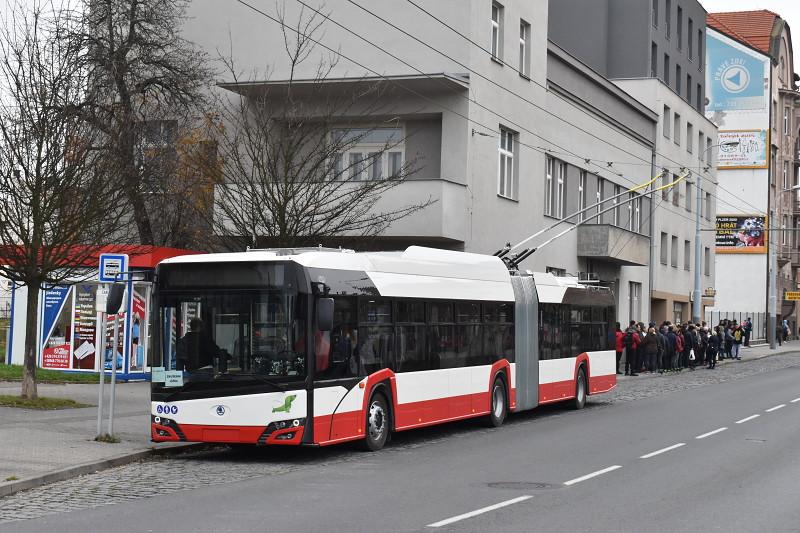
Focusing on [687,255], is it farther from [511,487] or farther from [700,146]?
[511,487]

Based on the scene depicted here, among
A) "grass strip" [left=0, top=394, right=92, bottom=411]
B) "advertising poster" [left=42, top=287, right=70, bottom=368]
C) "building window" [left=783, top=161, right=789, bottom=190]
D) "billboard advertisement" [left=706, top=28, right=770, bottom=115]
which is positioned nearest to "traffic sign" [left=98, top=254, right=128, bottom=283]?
"grass strip" [left=0, top=394, right=92, bottom=411]

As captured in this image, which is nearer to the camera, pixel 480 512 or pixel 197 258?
pixel 480 512

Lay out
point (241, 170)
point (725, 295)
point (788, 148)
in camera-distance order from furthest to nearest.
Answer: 1. point (788, 148)
2. point (725, 295)
3. point (241, 170)

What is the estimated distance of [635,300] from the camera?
53562mm

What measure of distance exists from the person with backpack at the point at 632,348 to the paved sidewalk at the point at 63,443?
20.3m

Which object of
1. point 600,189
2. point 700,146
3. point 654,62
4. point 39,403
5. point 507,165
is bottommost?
point 39,403

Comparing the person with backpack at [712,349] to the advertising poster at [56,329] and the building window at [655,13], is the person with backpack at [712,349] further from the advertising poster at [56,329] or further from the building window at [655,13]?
the advertising poster at [56,329]

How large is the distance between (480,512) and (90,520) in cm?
346

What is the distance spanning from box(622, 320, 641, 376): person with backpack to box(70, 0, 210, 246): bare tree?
1486 centimetres

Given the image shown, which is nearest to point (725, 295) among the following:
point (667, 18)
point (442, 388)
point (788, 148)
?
point (788, 148)

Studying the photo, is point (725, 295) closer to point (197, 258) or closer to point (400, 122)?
point (400, 122)

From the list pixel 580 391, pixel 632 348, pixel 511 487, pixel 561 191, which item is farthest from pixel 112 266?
pixel 561 191

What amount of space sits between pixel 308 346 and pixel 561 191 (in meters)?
28.9

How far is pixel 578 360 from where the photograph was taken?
25.7 metres
